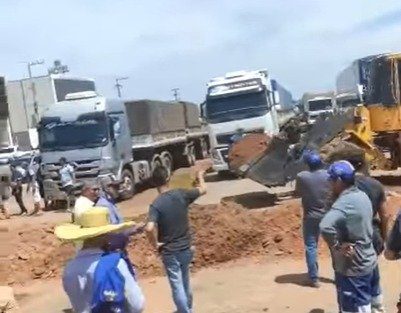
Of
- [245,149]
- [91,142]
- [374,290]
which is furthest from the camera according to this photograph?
[91,142]

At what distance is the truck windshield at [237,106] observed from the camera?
2531 cm

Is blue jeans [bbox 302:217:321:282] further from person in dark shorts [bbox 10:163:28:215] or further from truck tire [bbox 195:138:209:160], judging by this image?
truck tire [bbox 195:138:209:160]

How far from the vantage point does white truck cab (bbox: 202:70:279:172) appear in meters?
25.2

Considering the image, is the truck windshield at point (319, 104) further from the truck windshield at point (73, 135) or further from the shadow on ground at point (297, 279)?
the shadow on ground at point (297, 279)

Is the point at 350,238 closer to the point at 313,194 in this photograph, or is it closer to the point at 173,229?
the point at 173,229

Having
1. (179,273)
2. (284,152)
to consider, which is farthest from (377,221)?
(284,152)

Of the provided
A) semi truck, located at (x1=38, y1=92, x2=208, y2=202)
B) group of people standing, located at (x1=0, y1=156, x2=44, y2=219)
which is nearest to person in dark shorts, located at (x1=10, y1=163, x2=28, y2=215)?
group of people standing, located at (x1=0, y1=156, x2=44, y2=219)

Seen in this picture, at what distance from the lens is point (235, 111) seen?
25.4m

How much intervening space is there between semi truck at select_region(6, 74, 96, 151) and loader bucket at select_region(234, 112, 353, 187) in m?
36.7

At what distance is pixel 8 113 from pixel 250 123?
111 ft

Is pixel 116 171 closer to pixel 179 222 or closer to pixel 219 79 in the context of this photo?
pixel 219 79

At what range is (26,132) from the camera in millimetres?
56375

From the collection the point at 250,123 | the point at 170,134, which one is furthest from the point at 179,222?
the point at 170,134

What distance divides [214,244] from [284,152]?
4.44 m
